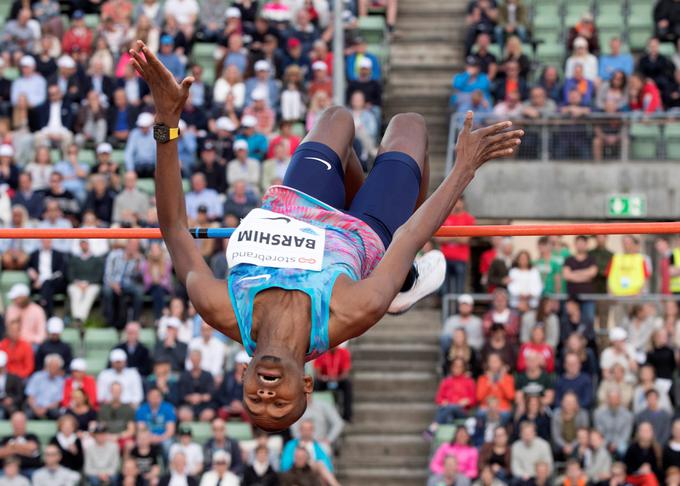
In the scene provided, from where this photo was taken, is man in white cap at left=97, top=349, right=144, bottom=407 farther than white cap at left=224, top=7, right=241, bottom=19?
No

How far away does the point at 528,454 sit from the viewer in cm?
1558

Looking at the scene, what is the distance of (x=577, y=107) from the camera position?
1861 cm

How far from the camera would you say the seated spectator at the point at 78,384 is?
1628 centimetres

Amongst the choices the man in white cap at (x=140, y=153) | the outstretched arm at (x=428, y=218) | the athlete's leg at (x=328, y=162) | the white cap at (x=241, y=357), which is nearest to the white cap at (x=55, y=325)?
the white cap at (x=241, y=357)

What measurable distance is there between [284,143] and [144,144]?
168cm

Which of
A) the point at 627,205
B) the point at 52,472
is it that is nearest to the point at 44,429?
the point at 52,472

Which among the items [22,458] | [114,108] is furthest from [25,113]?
[22,458]

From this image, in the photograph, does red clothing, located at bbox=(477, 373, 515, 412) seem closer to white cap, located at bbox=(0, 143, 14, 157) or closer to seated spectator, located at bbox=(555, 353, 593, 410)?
seated spectator, located at bbox=(555, 353, 593, 410)

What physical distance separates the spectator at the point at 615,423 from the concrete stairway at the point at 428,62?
458 cm

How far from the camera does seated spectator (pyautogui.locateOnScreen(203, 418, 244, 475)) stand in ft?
51.2

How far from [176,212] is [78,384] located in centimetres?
855

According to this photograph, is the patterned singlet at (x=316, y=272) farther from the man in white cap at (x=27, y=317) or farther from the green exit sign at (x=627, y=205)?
the green exit sign at (x=627, y=205)

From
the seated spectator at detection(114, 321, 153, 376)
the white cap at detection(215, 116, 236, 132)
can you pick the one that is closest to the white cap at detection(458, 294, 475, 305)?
the seated spectator at detection(114, 321, 153, 376)

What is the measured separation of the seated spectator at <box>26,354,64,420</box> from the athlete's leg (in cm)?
816
